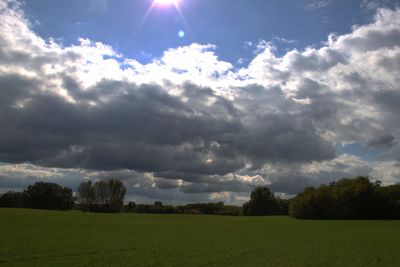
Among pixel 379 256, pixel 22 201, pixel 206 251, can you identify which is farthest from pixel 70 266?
pixel 22 201

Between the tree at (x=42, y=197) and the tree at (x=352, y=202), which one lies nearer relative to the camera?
the tree at (x=352, y=202)

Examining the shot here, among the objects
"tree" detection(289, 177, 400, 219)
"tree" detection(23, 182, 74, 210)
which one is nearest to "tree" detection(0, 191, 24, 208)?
"tree" detection(23, 182, 74, 210)

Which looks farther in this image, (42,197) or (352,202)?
(42,197)

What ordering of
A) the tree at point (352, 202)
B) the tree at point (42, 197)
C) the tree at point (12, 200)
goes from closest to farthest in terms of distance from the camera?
the tree at point (352, 202), the tree at point (12, 200), the tree at point (42, 197)

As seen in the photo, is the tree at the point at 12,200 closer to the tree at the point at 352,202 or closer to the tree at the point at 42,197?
the tree at the point at 42,197

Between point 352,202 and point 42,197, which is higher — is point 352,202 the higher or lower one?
the lower one

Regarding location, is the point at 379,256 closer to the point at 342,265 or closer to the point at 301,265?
the point at 342,265

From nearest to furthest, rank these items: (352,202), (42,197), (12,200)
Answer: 1. (352,202)
2. (12,200)
3. (42,197)

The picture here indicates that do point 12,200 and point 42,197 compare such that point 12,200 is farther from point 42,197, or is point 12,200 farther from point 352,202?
point 352,202

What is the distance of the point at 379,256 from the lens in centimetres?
3397

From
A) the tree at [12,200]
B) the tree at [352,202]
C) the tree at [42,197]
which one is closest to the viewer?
the tree at [352,202]

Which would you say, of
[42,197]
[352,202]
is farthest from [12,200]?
[352,202]

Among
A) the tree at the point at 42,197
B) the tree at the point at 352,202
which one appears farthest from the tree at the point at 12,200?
the tree at the point at 352,202

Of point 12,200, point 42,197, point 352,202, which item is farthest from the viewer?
point 42,197
